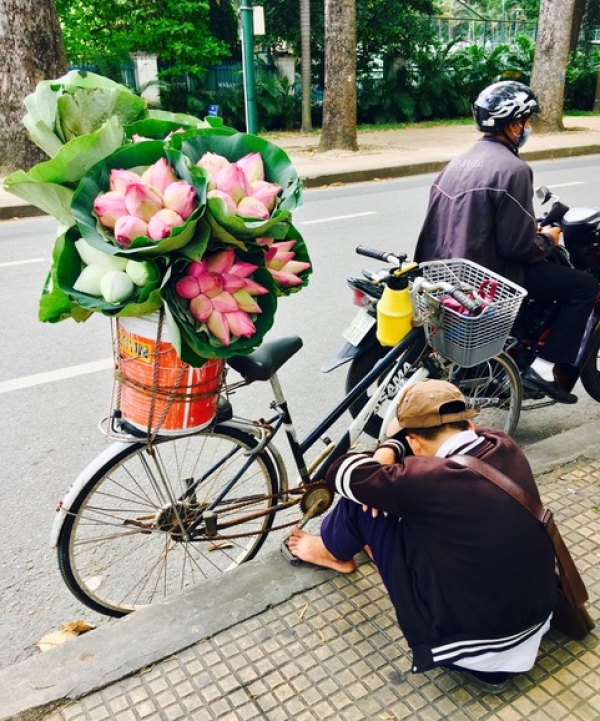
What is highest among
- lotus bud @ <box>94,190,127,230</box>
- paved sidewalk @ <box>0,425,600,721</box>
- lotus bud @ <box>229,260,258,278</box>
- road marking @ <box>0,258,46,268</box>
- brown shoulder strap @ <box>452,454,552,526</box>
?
lotus bud @ <box>94,190,127,230</box>

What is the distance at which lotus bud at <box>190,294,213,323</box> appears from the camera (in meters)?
1.99

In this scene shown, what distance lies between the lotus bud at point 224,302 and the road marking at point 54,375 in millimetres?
2982

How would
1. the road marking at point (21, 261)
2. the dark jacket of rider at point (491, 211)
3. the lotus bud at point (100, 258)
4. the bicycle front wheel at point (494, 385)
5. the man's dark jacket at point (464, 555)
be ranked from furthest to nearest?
the road marking at point (21, 261), the bicycle front wheel at point (494, 385), the dark jacket of rider at point (491, 211), the man's dark jacket at point (464, 555), the lotus bud at point (100, 258)

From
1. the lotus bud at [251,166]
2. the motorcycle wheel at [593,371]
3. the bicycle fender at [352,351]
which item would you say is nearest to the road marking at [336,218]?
the motorcycle wheel at [593,371]

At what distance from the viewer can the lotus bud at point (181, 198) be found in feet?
6.17

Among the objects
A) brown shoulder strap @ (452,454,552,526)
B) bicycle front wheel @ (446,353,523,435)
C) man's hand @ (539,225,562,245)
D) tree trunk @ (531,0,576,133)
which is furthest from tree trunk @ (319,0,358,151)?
brown shoulder strap @ (452,454,552,526)

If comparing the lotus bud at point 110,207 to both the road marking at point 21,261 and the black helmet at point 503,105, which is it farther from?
the road marking at point 21,261

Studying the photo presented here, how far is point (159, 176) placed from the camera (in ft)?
6.29

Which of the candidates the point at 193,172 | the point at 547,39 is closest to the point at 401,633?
the point at 193,172

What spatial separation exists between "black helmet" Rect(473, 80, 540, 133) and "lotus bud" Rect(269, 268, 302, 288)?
1.74 m

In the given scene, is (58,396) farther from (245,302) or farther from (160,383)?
(245,302)

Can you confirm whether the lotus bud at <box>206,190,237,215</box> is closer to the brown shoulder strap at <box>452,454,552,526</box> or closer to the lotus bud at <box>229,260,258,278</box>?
the lotus bud at <box>229,260,258,278</box>

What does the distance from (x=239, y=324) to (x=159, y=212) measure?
1.21ft

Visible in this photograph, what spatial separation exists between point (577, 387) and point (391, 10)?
56.4ft
